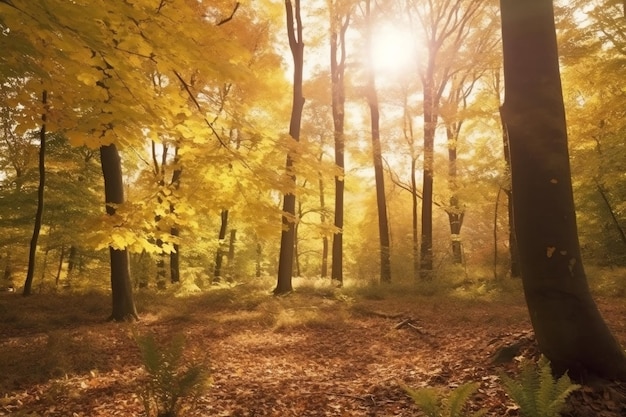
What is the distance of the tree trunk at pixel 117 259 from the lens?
9.84 m

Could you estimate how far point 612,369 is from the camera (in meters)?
3.69

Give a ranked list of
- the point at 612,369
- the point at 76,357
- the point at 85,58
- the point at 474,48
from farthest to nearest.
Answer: the point at 474,48, the point at 76,357, the point at 612,369, the point at 85,58

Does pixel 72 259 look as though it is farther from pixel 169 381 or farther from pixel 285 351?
pixel 169 381

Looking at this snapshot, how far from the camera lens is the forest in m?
3.71

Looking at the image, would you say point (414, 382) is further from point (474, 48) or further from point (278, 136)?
point (474, 48)

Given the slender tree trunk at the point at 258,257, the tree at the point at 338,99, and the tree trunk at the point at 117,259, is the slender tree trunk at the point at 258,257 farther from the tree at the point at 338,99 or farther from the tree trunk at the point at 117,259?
the tree trunk at the point at 117,259

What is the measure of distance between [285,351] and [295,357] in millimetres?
497

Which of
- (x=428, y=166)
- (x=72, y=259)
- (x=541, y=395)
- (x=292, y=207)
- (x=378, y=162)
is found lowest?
(x=541, y=395)

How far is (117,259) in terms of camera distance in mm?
10039

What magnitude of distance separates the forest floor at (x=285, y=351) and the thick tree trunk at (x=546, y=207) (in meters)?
0.39

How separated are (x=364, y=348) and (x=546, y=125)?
16.9 ft

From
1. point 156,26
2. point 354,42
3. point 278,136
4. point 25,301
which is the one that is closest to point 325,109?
point 354,42

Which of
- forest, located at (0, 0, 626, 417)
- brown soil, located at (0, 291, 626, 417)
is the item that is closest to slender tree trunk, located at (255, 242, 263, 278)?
forest, located at (0, 0, 626, 417)

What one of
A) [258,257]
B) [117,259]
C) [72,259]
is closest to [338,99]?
[117,259]
